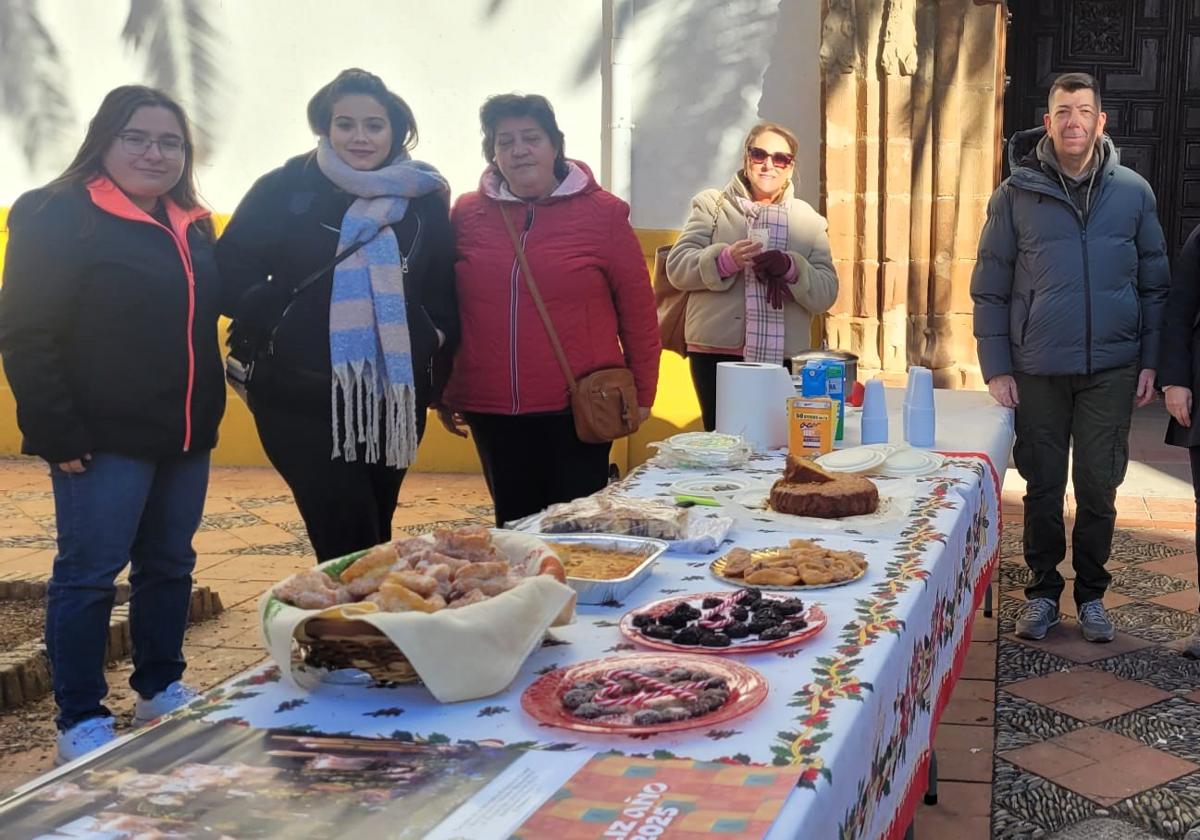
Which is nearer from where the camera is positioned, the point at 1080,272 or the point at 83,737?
the point at 83,737

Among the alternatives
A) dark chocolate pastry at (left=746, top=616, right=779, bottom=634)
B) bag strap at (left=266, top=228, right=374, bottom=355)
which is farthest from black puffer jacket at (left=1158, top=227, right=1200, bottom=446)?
dark chocolate pastry at (left=746, top=616, right=779, bottom=634)

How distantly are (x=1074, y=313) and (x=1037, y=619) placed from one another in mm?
1054

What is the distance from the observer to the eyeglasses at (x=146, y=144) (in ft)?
10.2

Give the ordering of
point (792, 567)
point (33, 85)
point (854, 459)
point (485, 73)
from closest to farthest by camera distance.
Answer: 1. point (792, 567)
2. point (854, 459)
3. point (485, 73)
4. point (33, 85)

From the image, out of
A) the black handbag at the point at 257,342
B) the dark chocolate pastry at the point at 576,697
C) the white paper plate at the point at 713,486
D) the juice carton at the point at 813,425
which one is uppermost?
the black handbag at the point at 257,342

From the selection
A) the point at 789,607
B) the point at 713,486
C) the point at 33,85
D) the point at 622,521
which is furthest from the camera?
the point at 33,85

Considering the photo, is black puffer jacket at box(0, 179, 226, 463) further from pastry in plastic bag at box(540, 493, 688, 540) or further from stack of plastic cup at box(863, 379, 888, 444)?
stack of plastic cup at box(863, 379, 888, 444)

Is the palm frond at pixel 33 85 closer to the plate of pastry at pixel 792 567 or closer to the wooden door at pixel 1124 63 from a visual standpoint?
the wooden door at pixel 1124 63

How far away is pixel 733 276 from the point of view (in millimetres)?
4652

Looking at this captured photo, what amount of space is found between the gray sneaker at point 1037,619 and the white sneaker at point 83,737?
290 cm

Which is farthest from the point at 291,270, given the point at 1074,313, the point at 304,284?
the point at 1074,313

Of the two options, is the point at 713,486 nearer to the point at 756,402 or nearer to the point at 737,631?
the point at 756,402

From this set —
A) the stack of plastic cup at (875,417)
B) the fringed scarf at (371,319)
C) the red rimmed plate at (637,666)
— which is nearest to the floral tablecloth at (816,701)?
the red rimmed plate at (637,666)

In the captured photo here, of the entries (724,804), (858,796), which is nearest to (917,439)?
(858,796)
